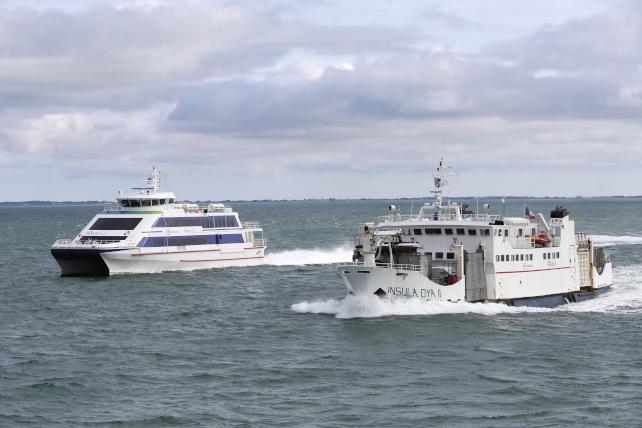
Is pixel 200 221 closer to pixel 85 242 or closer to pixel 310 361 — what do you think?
pixel 85 242

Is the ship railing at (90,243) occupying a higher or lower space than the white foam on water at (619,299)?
higher

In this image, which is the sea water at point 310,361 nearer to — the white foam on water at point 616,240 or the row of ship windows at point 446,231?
the row of ship windows at point 446,231

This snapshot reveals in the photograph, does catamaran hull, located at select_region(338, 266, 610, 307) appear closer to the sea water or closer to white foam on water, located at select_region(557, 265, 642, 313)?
the sea water

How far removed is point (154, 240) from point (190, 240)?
11.6 ft

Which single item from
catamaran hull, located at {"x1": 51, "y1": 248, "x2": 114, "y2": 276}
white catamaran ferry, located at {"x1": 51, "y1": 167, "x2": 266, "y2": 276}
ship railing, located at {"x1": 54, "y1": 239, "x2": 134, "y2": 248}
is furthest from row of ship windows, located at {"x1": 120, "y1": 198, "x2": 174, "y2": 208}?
catamaran hull, located at {"x1": 51, "y1": 248, "x2": 114, "y2": 276}

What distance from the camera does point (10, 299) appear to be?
55.8 meters

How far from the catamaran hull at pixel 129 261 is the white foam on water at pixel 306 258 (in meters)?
7.16

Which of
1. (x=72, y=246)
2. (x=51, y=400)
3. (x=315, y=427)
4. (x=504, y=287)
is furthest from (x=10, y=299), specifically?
(x=315, y=427)

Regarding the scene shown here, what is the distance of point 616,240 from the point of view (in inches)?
4281

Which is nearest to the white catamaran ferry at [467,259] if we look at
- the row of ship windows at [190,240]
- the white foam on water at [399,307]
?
the white foam on water at [399,307]

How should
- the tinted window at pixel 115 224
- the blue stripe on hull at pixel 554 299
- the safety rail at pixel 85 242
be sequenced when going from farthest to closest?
the tinted window at pixel 115 224
the safety rail at pixel 85 242
the blue stripe on hull at pixel 554 299

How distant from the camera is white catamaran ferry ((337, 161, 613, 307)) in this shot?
1784 inches

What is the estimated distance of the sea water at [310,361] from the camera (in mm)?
29078

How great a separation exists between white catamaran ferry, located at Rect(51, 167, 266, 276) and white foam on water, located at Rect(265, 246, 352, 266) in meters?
3.59
